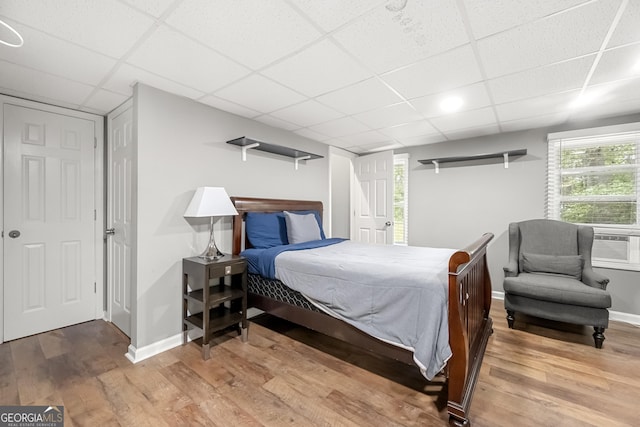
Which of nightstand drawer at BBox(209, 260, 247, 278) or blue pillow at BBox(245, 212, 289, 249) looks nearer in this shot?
nightstand drawer at BBox(209, 260, 247, 278)

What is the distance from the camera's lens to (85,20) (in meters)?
1.57

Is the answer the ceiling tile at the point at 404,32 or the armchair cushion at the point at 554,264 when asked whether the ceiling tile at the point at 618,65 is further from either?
the armchair cushion at the point at 554,264

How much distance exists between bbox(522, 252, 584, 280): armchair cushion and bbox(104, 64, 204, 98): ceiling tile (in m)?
3.98

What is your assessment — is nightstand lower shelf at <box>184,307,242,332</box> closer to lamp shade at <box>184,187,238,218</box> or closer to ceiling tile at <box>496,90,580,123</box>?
lamp shade at <box>184,187,238,218</box>

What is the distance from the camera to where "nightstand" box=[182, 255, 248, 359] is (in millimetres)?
2334

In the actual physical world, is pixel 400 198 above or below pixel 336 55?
below

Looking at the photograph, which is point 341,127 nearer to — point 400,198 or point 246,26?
point 400,198

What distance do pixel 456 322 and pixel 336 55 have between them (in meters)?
1.89

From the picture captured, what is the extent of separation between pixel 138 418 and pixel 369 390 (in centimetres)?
144

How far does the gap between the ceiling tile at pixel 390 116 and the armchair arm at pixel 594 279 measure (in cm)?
239

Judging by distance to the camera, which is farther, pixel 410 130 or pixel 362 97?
A: pixel 410 130

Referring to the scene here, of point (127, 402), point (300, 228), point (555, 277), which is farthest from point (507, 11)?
point (127, 402)

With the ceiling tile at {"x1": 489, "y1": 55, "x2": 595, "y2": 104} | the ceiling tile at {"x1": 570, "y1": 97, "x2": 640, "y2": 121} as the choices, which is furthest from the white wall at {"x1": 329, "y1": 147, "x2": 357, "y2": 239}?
the ceiling tile at {"x1": 570, "y1": 97, "x2": 640, "y2": 121}

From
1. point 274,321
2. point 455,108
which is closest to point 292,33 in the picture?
point 455,108
